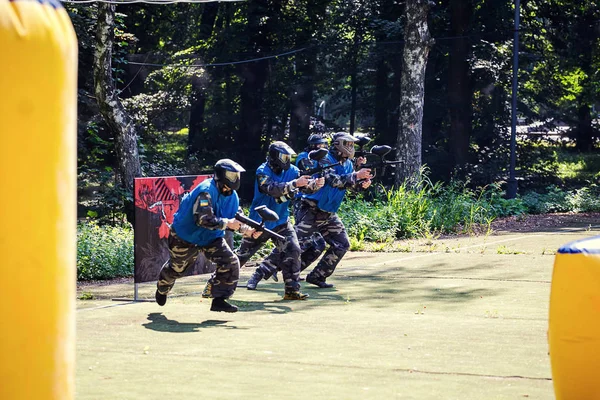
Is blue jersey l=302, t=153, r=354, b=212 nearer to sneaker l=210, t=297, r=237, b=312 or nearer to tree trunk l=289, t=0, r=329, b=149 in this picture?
sneaker l=210, t=297, r=237, b=312

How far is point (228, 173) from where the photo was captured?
9.60 meters

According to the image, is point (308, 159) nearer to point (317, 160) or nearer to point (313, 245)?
point (317, 160)

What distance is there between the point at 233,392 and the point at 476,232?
13.3 meters

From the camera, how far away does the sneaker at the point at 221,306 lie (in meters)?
9.99

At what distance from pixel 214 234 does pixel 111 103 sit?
8.24 m

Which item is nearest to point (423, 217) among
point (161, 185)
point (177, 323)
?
point (161, 185)

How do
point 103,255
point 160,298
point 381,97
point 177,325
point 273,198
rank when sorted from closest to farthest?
1. point 177,325
2. point 160,298
3. point 273,198
4. point 103,255
5. point 381,97

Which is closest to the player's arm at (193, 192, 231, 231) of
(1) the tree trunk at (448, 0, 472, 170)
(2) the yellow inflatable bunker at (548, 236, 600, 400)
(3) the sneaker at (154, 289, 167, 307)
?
(3) the sneaker at (154, 289, 167, 307)

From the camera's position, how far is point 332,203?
1201 cm

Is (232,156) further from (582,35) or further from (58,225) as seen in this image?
(58,225)

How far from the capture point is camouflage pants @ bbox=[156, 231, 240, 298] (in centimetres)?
977

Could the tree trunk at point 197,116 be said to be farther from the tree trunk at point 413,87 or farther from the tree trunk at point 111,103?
the tree trunk at point 111,103

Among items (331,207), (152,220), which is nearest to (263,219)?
(152,220)

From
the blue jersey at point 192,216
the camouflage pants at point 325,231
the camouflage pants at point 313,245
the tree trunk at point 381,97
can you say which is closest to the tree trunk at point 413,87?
the tree trunk at point 381,97
